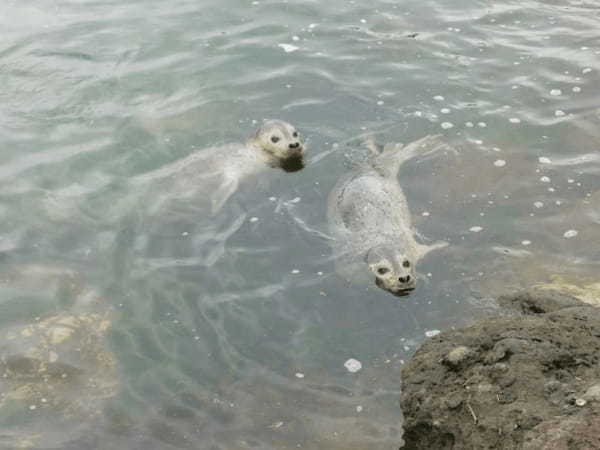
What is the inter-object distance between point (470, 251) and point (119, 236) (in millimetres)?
3271

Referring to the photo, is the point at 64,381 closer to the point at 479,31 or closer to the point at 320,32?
the point at 320,32

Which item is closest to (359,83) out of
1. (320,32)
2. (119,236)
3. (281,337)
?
(320,32)

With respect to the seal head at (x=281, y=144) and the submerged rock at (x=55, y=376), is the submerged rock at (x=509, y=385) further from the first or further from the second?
the seal head at (x=281, y=144)

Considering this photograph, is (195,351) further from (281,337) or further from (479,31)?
(479,31)

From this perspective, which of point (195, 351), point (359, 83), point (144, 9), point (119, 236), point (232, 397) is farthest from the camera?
point (144, 9)

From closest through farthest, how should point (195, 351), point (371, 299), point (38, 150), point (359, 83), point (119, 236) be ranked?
point (195, 351) → point (371, 299) → point (119, 236) → point (38, 150) → point (359, 83)

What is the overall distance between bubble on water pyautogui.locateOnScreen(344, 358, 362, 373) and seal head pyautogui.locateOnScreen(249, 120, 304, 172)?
115 inches

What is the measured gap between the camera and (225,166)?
317 inches

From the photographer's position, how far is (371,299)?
6285mm

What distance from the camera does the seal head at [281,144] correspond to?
7949 mm

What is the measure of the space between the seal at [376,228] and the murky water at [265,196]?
15 cm

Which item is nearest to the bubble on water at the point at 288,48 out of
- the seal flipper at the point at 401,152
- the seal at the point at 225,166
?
the seal at the point at 225,166

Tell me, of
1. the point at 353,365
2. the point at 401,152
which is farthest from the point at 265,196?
the point at 353,365

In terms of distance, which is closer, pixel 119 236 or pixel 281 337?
pixel 281 337
